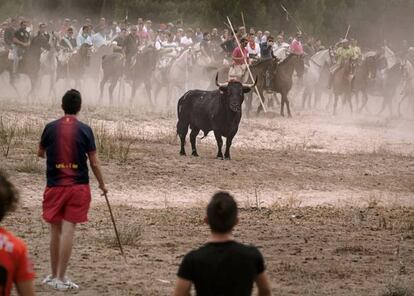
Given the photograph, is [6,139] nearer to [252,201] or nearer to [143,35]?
[252,201]

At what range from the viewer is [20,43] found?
35.1m

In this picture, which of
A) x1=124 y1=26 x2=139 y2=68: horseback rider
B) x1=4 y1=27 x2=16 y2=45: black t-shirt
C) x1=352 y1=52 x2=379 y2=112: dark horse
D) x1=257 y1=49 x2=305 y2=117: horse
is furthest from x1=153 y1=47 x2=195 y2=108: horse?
x1=352 y1=52 x2=379 y2=112: dark horse

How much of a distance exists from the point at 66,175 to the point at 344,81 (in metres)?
29.0

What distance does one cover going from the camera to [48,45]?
3516 cm

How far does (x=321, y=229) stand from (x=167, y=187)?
15.6 feet

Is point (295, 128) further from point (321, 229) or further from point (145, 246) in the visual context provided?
point (145, 246)

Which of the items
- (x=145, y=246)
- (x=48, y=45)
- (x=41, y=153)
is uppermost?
(x=48, y=45)

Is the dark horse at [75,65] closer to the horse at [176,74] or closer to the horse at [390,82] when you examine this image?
the horse at [176,74]

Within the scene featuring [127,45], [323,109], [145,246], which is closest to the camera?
[145,246]

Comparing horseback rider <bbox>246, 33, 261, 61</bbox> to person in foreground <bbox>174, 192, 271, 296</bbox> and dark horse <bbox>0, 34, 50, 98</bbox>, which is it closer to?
dark horse <bbox>0, 34, 50, 98</bbox>

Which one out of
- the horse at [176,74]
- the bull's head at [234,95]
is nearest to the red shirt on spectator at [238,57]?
the horse at [176,74]

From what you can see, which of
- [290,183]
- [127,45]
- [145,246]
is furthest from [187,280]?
[127,45]

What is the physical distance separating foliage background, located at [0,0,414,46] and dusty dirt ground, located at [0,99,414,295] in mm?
16760

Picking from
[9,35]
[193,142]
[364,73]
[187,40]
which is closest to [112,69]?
[9,35]
